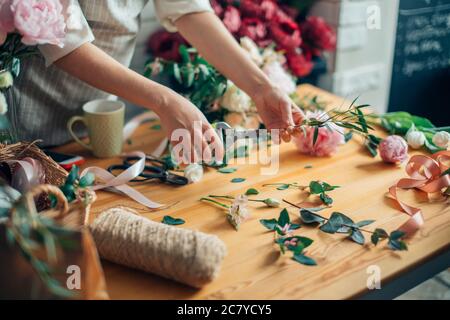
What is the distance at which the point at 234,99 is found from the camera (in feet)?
4.66

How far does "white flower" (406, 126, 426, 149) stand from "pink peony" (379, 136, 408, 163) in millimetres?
80

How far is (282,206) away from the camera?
110cm

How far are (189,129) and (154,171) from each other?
226 millimetres

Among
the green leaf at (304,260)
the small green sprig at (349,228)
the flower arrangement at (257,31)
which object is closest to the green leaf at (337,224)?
the small green sprig at (349,228)

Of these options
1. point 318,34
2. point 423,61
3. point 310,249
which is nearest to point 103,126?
point 310,249

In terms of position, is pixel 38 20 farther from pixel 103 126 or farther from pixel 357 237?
pixel 357 237

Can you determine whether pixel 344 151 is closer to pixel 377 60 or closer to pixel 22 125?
pixel 22 125

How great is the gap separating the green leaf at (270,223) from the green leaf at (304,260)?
0.33 ft

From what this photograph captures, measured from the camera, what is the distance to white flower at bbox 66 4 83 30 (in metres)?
1.08

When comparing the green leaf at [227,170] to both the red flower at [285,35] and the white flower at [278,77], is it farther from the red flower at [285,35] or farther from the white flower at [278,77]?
the red flower at [285,35]

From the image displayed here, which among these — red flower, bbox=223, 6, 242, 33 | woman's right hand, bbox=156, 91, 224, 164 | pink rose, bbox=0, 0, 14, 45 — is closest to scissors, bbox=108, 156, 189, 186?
woman's right hand, bbox=156, 91, 224, 164

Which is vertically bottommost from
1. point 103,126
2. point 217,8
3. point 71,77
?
point 103,126

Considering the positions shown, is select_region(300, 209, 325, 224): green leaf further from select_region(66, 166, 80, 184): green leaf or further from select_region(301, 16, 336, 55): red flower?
select_region(301, 16, 336, 55): red flower
